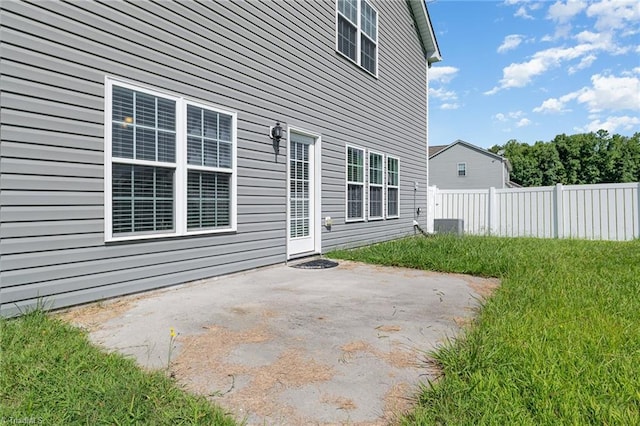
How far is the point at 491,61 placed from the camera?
1283 cm

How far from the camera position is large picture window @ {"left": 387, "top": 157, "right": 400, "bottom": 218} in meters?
9.13

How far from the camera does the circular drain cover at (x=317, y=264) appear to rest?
5755 mm

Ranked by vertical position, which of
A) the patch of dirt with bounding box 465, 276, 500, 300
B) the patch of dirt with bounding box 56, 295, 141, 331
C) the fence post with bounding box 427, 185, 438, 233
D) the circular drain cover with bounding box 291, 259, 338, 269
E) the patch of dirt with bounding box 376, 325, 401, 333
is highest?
the fence post with bounding box 427, 185, 438, 233

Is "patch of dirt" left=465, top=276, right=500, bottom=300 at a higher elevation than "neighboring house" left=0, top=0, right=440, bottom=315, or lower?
lower

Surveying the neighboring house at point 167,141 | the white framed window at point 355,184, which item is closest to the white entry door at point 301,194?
the neighboring house at point 167,141

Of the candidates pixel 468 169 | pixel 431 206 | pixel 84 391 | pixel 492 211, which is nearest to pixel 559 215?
pixel 492 211

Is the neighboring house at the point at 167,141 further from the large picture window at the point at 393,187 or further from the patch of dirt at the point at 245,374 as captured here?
the large picture window at the point at 393,187

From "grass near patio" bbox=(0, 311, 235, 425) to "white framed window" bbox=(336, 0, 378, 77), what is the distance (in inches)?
258

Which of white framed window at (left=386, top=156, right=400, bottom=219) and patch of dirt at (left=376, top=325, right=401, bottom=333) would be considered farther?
white framed window at (left=386, top=156, right=400, bottom=219)

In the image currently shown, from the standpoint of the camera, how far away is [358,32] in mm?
7805

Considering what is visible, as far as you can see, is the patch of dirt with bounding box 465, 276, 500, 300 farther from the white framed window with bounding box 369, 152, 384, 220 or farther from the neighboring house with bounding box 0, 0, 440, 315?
the white framed window with bounding box 369, 152, 384, 220

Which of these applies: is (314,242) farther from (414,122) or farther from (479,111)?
(479,111)

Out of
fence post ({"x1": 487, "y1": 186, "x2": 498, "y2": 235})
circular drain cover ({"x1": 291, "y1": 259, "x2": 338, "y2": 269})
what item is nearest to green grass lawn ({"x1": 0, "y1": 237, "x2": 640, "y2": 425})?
circular drain cover ({"x1": 291, "y1": 259, "x2": 338, "y2": 269})

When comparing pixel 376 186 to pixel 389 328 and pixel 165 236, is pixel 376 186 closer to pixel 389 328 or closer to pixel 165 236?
pixel 165 236
